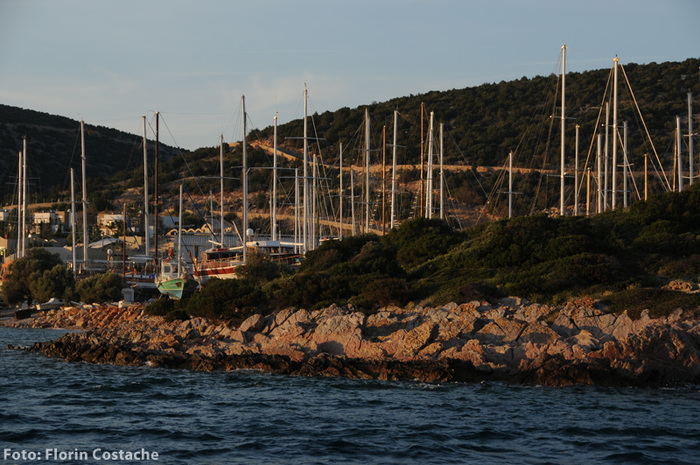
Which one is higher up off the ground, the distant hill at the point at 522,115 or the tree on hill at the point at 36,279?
the distant hill at the point at 522,115

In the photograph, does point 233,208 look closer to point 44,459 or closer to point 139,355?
point 139,355

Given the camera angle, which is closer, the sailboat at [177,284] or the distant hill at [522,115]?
the sailboat at [177,284]

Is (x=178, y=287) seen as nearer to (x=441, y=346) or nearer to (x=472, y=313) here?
(x=472, y=313)

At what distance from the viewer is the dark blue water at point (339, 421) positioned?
15.6 meters

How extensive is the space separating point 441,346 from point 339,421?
24.9ft

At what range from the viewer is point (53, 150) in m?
137

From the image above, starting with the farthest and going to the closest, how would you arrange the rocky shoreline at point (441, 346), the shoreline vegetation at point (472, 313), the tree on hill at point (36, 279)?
the tree on hill at point (36, 279)
the shoreline vegetation at point (472, 313)
the rocky shoreline at point (441, 346)

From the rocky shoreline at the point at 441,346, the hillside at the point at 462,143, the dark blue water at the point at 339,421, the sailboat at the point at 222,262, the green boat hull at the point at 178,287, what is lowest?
the dark blue water at the point at 339,421

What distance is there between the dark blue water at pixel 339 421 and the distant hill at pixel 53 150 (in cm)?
10103

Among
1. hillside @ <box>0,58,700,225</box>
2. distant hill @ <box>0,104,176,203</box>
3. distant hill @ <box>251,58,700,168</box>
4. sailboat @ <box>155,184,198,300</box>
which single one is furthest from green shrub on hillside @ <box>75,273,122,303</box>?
distant hill @ <box>0,104,176,203</box>

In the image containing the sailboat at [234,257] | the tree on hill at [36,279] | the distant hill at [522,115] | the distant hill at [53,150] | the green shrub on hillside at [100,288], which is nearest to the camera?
the sailboat at [234,257]

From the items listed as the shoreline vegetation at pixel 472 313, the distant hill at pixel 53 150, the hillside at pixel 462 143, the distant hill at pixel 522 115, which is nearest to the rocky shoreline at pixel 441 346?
the shoreline vegetation at pixel 472 313

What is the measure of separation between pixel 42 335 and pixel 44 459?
2880cm

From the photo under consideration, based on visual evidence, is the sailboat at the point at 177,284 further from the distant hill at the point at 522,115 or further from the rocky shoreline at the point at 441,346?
the distant hill at the point at 522,115
